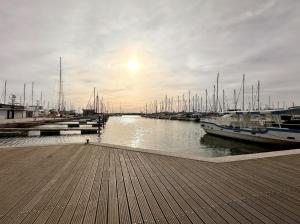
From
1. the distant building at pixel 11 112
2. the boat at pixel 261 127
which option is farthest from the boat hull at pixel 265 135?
the distant building at pixel 11 112

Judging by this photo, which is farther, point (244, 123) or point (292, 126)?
point (244, 123)

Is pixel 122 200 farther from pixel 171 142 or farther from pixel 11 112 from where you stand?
pixel 11 112

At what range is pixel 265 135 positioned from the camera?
79.6ft

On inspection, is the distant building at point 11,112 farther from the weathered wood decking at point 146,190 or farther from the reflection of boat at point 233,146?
the weathered wood decking at point 146,190

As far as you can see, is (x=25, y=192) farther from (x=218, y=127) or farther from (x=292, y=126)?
(x=218, y=127)

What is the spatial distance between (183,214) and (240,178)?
2.75m

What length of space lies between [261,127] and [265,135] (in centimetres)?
158

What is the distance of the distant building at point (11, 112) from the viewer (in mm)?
47756

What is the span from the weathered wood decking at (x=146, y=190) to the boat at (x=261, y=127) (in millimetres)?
17030

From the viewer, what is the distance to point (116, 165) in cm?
688

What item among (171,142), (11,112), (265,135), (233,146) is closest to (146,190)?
(233,146)

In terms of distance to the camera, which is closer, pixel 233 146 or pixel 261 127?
pixel 233 146

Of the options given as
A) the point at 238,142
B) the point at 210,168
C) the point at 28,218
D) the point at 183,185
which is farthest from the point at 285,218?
the point at 238,142

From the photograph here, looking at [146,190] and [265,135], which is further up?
[146,190]
